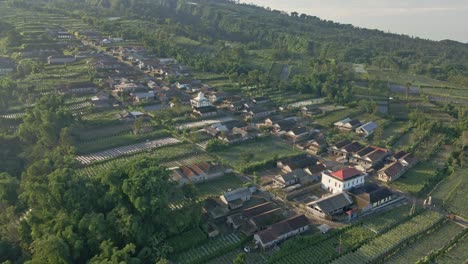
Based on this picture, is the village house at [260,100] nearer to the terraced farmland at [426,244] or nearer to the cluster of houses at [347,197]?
the cluster of houses at [347,197]

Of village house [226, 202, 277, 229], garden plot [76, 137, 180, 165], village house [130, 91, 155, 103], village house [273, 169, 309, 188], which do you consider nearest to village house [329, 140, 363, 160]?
village house [273, 169, 309, 188]

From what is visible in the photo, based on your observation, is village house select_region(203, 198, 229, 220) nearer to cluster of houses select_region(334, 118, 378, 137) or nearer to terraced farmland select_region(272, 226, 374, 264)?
terraced farmland select_region(272, 226, 374, 264)

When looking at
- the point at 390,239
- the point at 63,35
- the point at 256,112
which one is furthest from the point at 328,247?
the point at 63,35

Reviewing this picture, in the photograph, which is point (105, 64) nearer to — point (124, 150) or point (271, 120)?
point (124, 150)

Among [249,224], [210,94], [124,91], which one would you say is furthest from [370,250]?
[124,91]

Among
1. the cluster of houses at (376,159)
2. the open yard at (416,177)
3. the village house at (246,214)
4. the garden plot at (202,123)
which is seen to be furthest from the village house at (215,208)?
the garden plot at (202,123)

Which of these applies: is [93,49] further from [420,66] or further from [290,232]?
[420,66]
